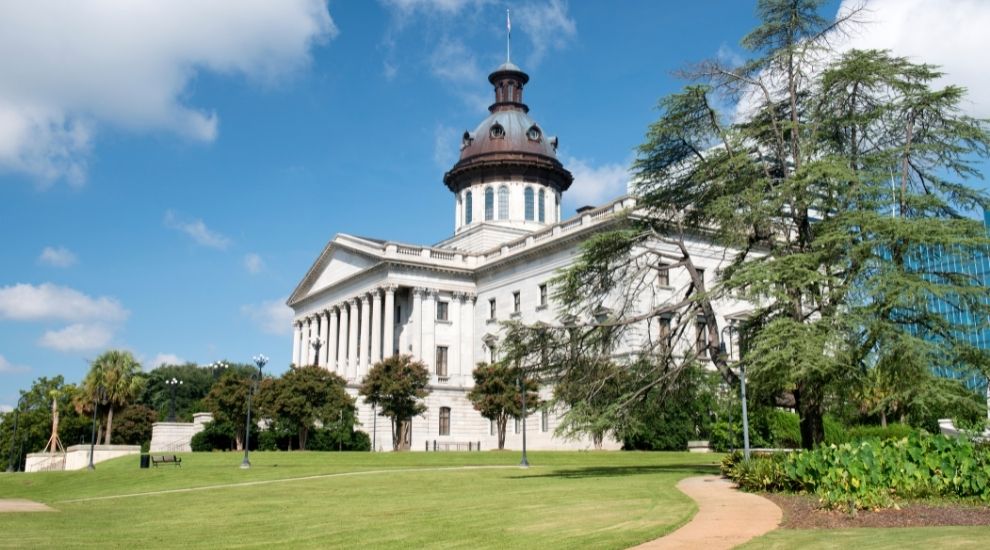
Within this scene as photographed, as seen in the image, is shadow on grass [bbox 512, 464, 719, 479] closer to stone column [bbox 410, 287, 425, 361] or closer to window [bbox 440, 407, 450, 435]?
window [bbox 440, 407, 450, 435]

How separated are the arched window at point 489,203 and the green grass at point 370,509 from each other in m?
44.1

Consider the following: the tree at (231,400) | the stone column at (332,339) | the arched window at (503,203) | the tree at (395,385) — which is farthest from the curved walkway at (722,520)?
the stone column at (332,339)

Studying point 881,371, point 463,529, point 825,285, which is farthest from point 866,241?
point 463,529

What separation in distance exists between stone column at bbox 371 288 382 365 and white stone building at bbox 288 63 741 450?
10cm

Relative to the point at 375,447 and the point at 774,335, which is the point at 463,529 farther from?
the point at 375,447

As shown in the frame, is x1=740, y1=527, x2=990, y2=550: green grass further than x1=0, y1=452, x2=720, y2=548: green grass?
No

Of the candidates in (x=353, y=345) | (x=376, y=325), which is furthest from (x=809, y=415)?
(x=353, y=345)

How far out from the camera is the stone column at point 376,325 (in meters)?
66.6

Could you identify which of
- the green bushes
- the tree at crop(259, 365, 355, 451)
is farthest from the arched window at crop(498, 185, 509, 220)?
the green bushes

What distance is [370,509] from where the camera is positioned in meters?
18.8

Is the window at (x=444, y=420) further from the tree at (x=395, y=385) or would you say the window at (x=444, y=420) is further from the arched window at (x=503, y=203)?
the arched window at (x=503, y=203)

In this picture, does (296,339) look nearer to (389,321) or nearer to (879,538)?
(389,321)

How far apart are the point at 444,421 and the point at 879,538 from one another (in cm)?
5394

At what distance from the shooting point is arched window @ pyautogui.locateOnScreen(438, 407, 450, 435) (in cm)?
6544
